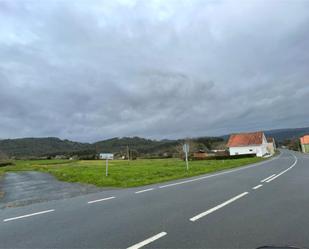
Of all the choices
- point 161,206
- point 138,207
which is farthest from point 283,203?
point 138,207

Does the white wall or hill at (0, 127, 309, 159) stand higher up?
hill at (0, 127, 309, 159)

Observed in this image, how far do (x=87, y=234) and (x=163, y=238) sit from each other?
160cm

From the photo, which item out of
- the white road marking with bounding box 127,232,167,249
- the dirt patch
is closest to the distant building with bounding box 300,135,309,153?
the dirt patch

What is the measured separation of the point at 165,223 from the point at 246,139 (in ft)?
285

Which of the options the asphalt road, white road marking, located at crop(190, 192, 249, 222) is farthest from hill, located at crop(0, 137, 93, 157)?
the asphalt road

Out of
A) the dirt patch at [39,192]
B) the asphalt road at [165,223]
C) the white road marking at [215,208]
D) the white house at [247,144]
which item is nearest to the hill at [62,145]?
the white house at [247,144]

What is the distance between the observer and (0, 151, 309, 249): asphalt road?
6039mm

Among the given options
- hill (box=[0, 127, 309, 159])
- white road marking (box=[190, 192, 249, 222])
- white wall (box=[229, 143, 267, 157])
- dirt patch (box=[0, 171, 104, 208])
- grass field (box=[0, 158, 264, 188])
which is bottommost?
white road marking (box=[190, 192, 249, 222])

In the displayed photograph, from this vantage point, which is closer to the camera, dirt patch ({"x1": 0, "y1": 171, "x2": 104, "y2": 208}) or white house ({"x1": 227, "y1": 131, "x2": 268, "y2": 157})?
dirt patch ({"x1": 0, "y1": 171, "x2": 104, "y2": 208})

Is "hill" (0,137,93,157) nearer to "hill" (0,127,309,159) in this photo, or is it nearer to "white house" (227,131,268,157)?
"hill" (0,127,309,159)

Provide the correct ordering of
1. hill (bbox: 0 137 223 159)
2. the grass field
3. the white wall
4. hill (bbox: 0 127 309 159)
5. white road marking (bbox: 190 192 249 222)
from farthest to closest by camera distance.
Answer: hill (bbox: 0 137 223 159), hill (bbox: 0 127 309 159), the white wall, the grass field, white road marking (bbox: 190 192 249 222)

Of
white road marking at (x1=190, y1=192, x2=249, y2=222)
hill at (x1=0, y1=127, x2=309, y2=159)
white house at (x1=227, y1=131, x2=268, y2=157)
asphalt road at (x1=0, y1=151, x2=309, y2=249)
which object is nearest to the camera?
asphalt road at (x1=0, y1=151, x2=309, y2=249)

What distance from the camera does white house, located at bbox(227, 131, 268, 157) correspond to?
86.1m

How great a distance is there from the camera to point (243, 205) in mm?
9508
